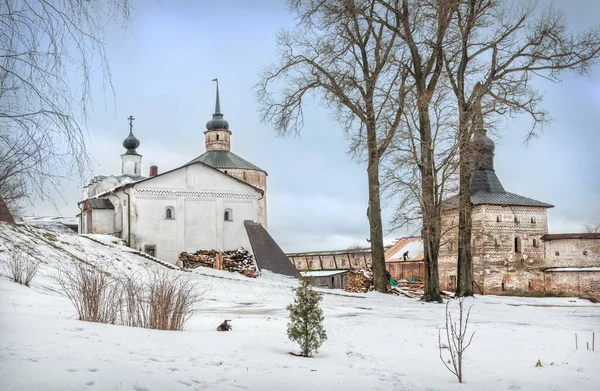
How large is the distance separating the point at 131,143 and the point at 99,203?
24.6 meters

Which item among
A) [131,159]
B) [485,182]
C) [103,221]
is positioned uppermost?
[131,159]

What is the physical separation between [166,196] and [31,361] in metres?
28.1

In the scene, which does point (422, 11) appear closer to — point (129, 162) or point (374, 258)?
point (374, 258)

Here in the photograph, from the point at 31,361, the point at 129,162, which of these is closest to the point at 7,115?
the point at 31,361

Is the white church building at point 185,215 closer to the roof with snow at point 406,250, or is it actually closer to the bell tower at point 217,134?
the roof with snow at point 406,250

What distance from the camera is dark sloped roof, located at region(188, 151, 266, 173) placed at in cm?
5644

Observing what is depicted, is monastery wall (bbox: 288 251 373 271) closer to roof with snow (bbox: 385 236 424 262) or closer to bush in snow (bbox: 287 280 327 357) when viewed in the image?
roof with snow (bbox: 385 236 424 262)

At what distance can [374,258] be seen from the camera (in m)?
22.5

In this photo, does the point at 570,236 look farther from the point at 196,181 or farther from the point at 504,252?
the point at 196,181

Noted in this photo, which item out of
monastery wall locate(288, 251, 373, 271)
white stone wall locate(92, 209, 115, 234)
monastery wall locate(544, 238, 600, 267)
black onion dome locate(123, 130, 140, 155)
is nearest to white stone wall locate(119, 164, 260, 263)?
white stone wall locate(92, 209, 115, 234)

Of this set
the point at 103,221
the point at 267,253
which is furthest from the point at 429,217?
the point at 103,221

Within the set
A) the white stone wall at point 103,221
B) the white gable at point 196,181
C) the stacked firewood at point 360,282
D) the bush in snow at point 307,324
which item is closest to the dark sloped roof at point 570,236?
the white gable at point 196,181

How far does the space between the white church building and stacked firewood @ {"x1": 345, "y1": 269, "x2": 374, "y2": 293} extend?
22.4 ft

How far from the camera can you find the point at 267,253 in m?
32.8
